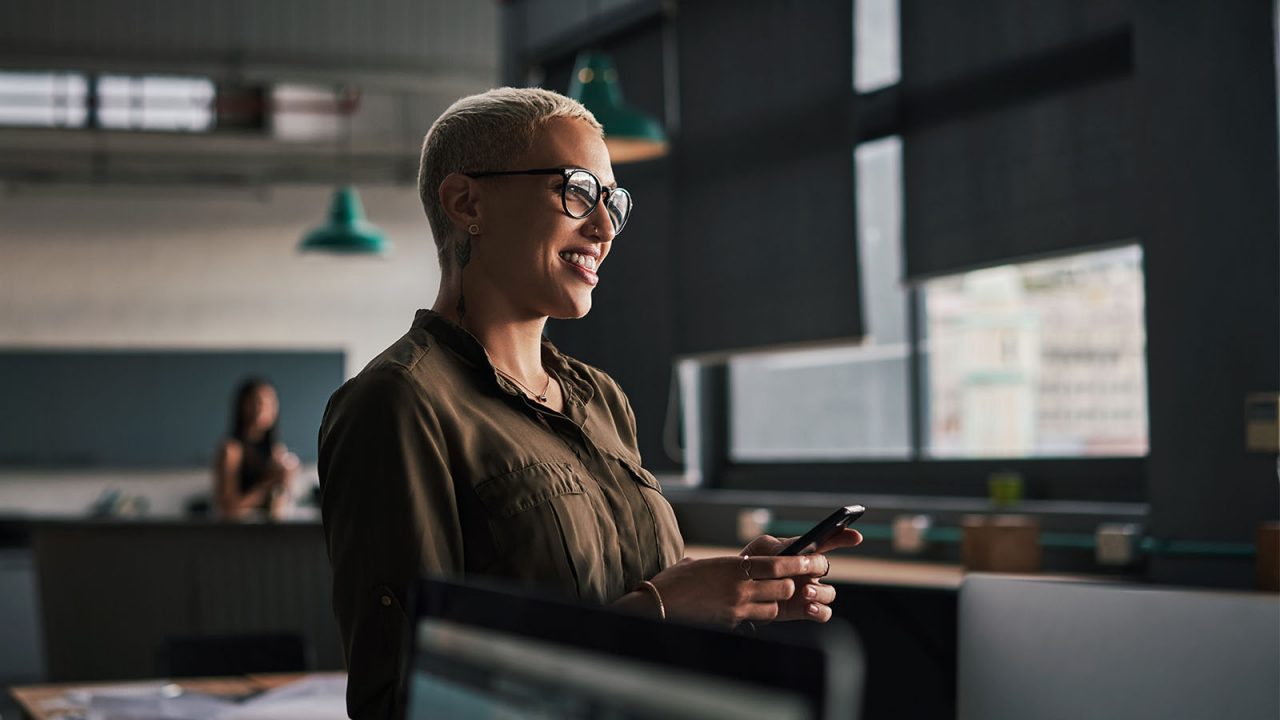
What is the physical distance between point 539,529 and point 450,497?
0.09 metres

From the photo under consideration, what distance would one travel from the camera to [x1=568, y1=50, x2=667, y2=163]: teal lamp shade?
13.4ft

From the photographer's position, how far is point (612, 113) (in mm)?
4109

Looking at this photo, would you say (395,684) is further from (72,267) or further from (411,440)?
(72,267)

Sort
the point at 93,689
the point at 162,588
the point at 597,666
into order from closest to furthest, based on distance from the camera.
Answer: the point at 597,666
the point at 93,689
the point at 162,588

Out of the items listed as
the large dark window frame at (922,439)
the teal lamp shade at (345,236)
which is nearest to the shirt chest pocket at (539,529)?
the large dark window frame at (922,439)

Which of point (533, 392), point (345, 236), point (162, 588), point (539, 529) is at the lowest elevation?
point (162, 588)

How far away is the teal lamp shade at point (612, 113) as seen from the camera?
4.09m

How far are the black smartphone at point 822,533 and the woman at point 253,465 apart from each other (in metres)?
5.13

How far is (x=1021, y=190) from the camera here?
420 centimetres

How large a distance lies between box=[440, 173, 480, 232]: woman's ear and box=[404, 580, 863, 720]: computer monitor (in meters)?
0.72

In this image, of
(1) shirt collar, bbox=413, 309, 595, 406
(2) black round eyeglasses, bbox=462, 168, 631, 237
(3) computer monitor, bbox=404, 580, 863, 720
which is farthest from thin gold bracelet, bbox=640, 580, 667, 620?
(3) computer monitor, bbox=404, 580, 863, 720

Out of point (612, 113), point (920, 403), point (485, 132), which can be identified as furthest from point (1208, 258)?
point (485, 132)

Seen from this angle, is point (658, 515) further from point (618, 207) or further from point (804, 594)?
point (618, 207)

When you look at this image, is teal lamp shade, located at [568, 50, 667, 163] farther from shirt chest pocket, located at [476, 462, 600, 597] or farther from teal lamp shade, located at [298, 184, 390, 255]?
shirt chest pocket, located at [476, 462, 600, 597]
